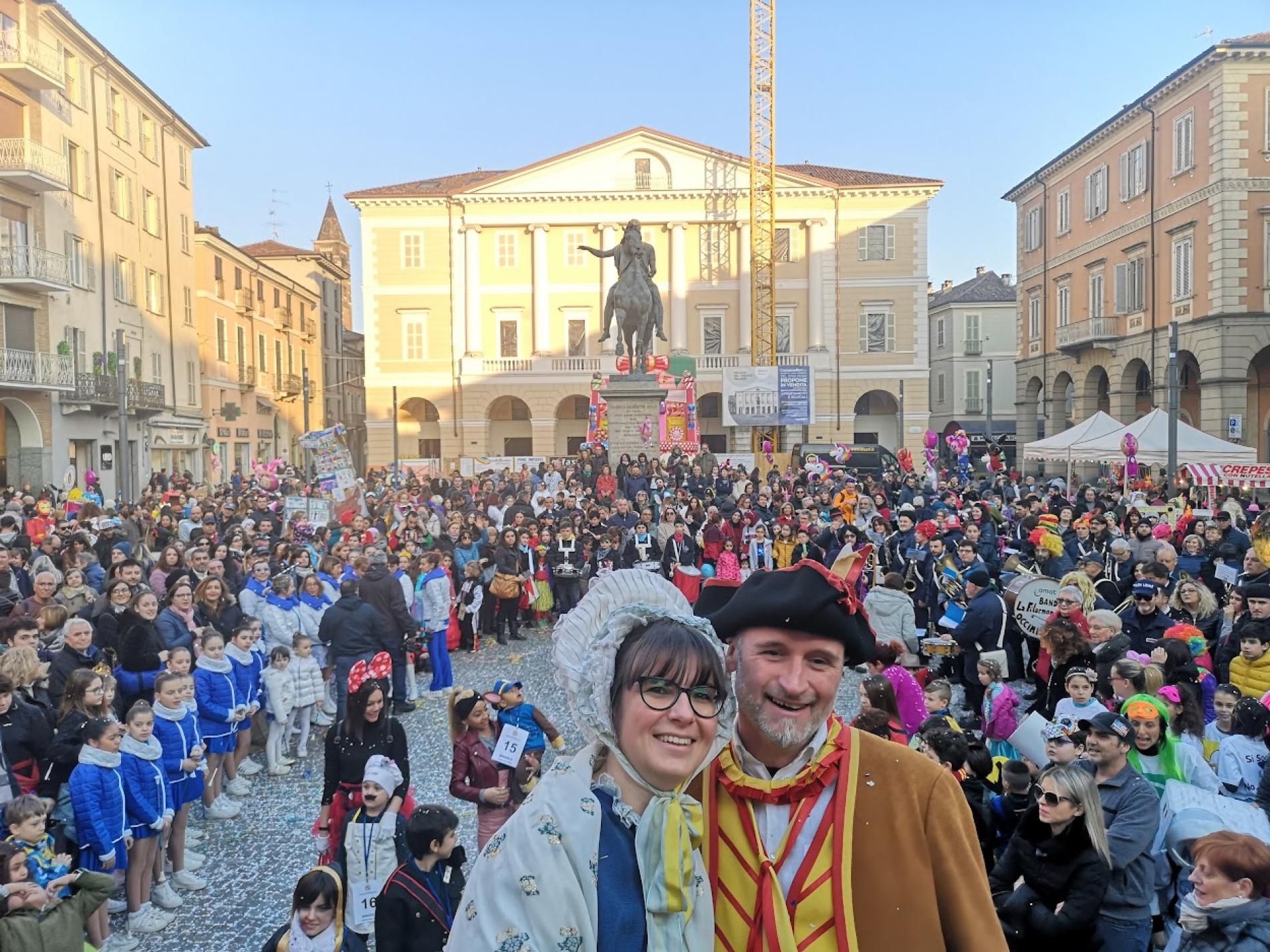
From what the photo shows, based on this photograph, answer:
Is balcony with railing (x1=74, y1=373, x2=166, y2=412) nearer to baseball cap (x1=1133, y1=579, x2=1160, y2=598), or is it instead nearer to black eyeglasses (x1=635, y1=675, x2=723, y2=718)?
baseball cap (x1=1133, y1=579, x2=1160, y2=598)

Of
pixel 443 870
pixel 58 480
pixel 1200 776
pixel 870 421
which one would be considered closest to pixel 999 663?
pixel 1200 776

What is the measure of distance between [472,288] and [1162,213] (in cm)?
3043

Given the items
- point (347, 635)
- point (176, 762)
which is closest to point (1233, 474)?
Answer: point (347, 635)

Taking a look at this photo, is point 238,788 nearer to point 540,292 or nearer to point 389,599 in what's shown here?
point 389,599

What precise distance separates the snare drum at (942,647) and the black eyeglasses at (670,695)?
7779 millimetres

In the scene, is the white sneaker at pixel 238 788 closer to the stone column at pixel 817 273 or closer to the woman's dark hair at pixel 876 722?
the woman's dark hair at pixel 876 722

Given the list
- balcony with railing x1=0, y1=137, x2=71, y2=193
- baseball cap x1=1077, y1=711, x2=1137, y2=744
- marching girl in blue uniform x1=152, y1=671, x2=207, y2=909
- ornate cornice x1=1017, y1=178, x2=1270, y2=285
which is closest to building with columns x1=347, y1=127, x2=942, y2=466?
ornate cornice x1=1017, y1=178, x2=1270, y2=285

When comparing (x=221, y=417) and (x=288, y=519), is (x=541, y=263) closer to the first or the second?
(x=221, y=417)

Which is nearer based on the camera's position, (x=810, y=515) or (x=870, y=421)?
(x=810, y=515)

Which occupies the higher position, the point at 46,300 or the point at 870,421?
the point at 46,300

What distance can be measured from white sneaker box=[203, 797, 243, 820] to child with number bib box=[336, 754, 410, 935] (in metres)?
2.83

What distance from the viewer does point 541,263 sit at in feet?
150

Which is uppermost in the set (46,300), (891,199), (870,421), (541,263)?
(891,199)

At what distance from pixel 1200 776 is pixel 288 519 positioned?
41.8 feet
